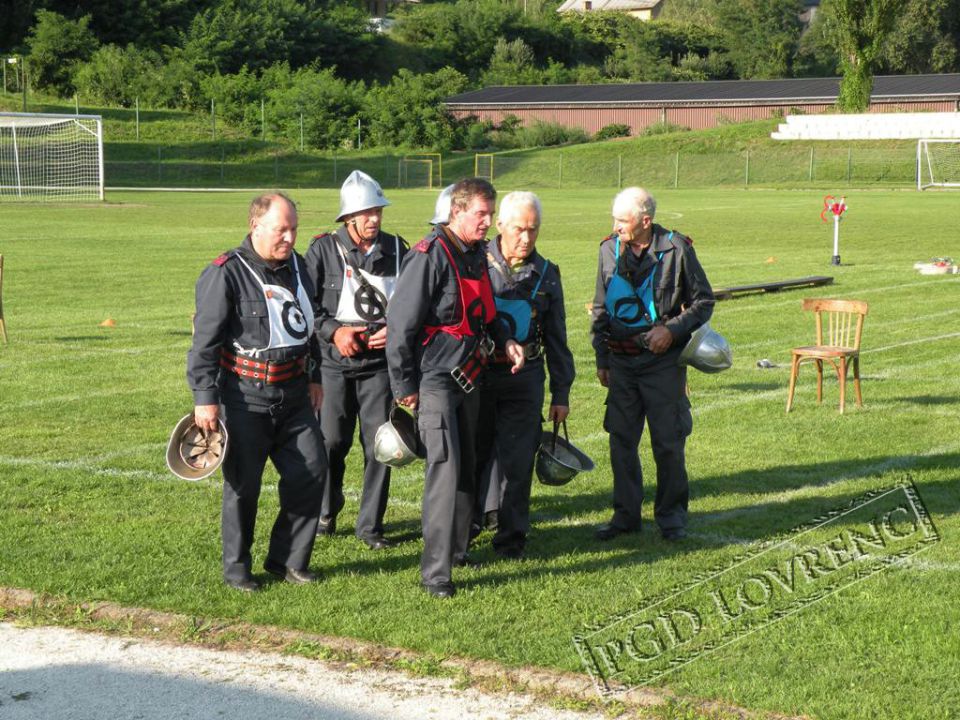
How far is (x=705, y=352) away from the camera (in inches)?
309

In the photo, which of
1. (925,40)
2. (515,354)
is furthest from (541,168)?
(515,354)

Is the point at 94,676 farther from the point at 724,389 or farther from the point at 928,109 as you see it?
the point at 928,109

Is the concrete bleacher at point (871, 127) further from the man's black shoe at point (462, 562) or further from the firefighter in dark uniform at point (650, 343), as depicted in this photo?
the man's black shoe at point (462, 562)

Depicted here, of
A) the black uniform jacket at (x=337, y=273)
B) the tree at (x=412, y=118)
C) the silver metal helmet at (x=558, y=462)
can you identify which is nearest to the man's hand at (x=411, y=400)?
the black uniform jacket at (x=337, y=273)

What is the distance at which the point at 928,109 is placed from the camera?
77312 millimetres

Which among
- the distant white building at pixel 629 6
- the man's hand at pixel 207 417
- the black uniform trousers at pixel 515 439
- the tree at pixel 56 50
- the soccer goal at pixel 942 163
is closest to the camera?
the man's hand at pixel 207 417

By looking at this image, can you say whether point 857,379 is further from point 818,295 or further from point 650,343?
point 818,295

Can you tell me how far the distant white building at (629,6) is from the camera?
144 m

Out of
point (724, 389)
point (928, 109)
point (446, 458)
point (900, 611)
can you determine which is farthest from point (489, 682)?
point (928, 109)

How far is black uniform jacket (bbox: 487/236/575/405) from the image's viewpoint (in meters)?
7.31

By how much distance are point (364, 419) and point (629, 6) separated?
A: 144888 mm

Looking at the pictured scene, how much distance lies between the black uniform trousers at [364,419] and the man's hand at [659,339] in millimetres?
1500

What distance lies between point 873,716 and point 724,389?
25.6 ft

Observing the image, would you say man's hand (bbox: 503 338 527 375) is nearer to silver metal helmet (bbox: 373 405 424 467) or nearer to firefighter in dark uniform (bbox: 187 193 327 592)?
silver metal helmet (bbox: 373 405 424 467)
